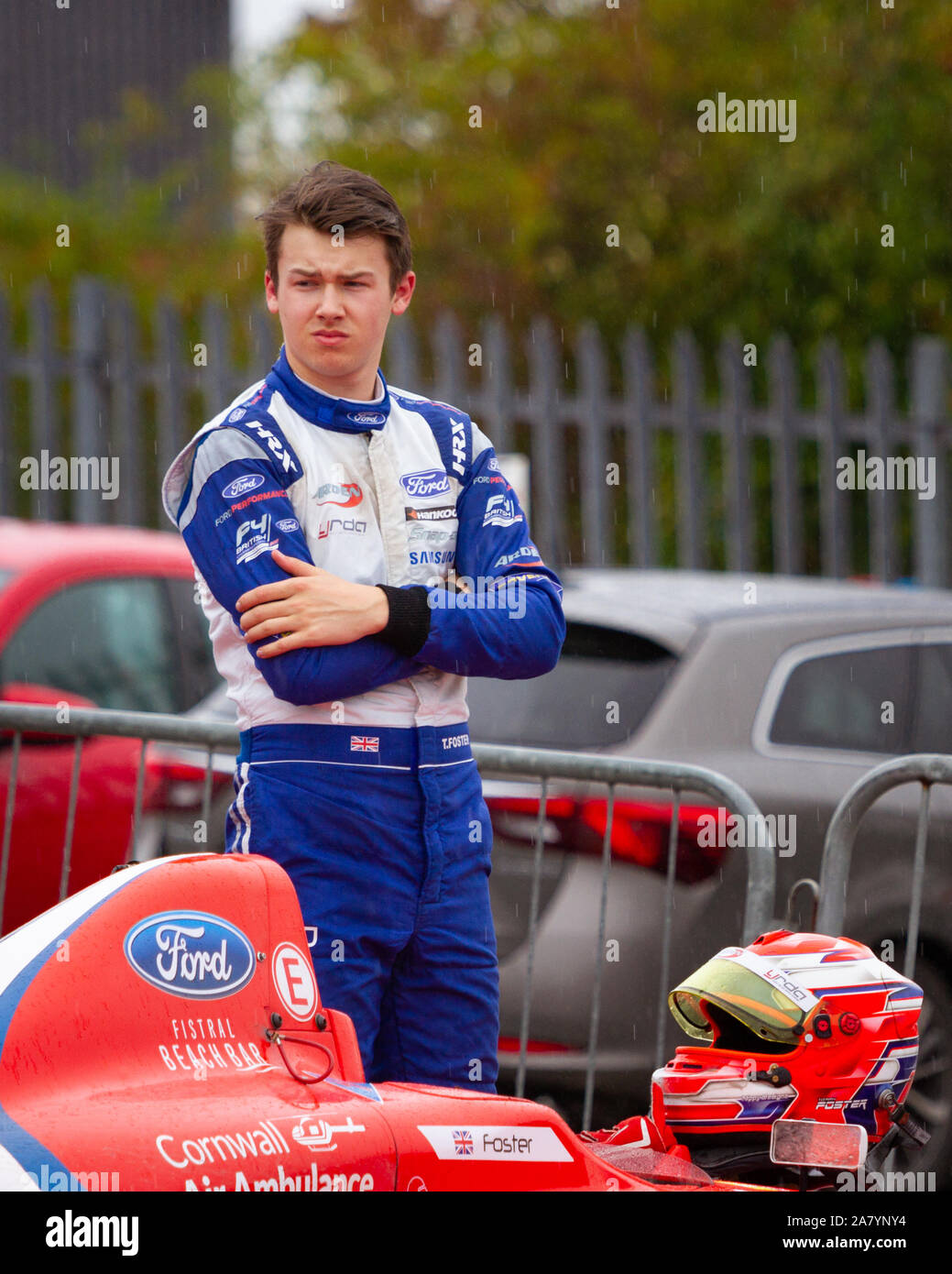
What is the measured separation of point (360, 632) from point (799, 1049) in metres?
0.90

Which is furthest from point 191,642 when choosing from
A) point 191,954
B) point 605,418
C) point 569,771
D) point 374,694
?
point 191,954

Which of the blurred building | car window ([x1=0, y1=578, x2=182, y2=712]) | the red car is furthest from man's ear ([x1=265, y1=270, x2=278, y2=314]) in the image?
the blurred building

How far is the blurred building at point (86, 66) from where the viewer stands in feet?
168

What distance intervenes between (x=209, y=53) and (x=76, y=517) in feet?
157

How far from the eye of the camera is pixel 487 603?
2846 millimetres

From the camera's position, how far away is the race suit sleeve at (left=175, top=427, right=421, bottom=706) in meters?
2.72

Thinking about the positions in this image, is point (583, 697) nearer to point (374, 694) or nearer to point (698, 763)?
point (698, 763)

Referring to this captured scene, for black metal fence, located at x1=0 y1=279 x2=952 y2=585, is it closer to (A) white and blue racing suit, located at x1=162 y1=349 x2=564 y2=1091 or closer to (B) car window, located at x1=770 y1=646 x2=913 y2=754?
(B) car window, located at x1=770 y1=646 x2=913 y2=754

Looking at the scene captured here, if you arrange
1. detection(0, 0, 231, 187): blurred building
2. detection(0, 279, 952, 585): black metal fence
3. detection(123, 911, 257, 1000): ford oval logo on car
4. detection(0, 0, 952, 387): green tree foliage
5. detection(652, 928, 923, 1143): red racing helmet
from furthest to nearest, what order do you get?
detection(0, 0, 231, 187): blurred building, detection(0, 0, 952, 387): green tree foliage, detection(0, 279, 952, 585): black metal fence, detection(652, 928, 923, 1143): red racing helmet, detection(123, 911, 257, 1000): ford oval logo on car

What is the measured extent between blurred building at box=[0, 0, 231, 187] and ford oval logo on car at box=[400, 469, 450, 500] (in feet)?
157

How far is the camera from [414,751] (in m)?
2.80

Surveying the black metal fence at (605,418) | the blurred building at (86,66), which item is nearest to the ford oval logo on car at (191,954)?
the black metal fence at (605,418)

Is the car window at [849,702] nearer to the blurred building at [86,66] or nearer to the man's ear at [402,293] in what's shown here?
the man's ear at [402,293]

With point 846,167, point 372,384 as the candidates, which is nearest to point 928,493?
point 846,167
